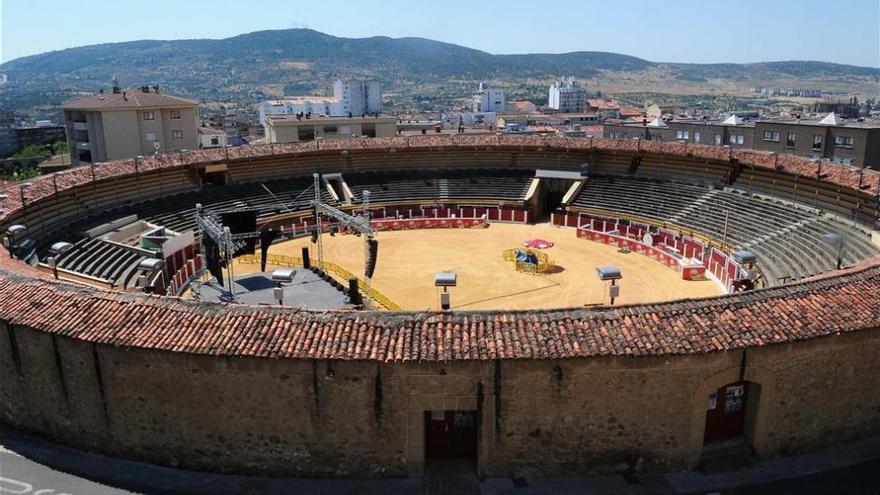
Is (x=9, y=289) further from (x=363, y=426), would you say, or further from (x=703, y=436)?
(x=703, y=436)

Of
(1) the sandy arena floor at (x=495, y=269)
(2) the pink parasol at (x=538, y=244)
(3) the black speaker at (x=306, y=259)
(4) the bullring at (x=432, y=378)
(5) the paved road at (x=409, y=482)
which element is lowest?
(1) the sandy arena floor at (x=495, y=269)

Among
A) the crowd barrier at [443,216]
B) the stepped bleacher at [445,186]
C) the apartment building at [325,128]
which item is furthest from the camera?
A: the apartment building at [325,128]

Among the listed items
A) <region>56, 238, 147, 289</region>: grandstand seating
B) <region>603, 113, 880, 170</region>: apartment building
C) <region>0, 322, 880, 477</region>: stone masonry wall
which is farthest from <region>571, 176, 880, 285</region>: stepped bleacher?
<region>56, 238, 147, 289</region>: grandstand seating

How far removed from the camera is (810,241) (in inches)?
1394

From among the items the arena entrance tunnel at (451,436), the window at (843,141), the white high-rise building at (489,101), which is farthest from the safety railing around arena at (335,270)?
the white high-rise building at (489,101)

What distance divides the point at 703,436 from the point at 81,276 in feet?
86.1

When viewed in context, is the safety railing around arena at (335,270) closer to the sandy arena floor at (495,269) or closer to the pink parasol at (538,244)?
the sandy arena floor at (495,269)

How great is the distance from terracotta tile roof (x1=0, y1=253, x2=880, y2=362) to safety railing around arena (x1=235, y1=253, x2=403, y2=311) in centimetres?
1558

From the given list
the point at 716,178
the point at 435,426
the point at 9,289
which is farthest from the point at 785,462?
the point at 716,178

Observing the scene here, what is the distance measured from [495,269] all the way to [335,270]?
958 centimetres

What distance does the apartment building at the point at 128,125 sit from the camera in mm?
61812

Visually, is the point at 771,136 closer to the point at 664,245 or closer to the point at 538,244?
the point at 664,245

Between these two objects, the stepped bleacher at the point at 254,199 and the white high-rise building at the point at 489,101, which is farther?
the white high-rise building at the point at 489,101

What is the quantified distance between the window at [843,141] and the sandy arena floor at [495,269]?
1167 inches
